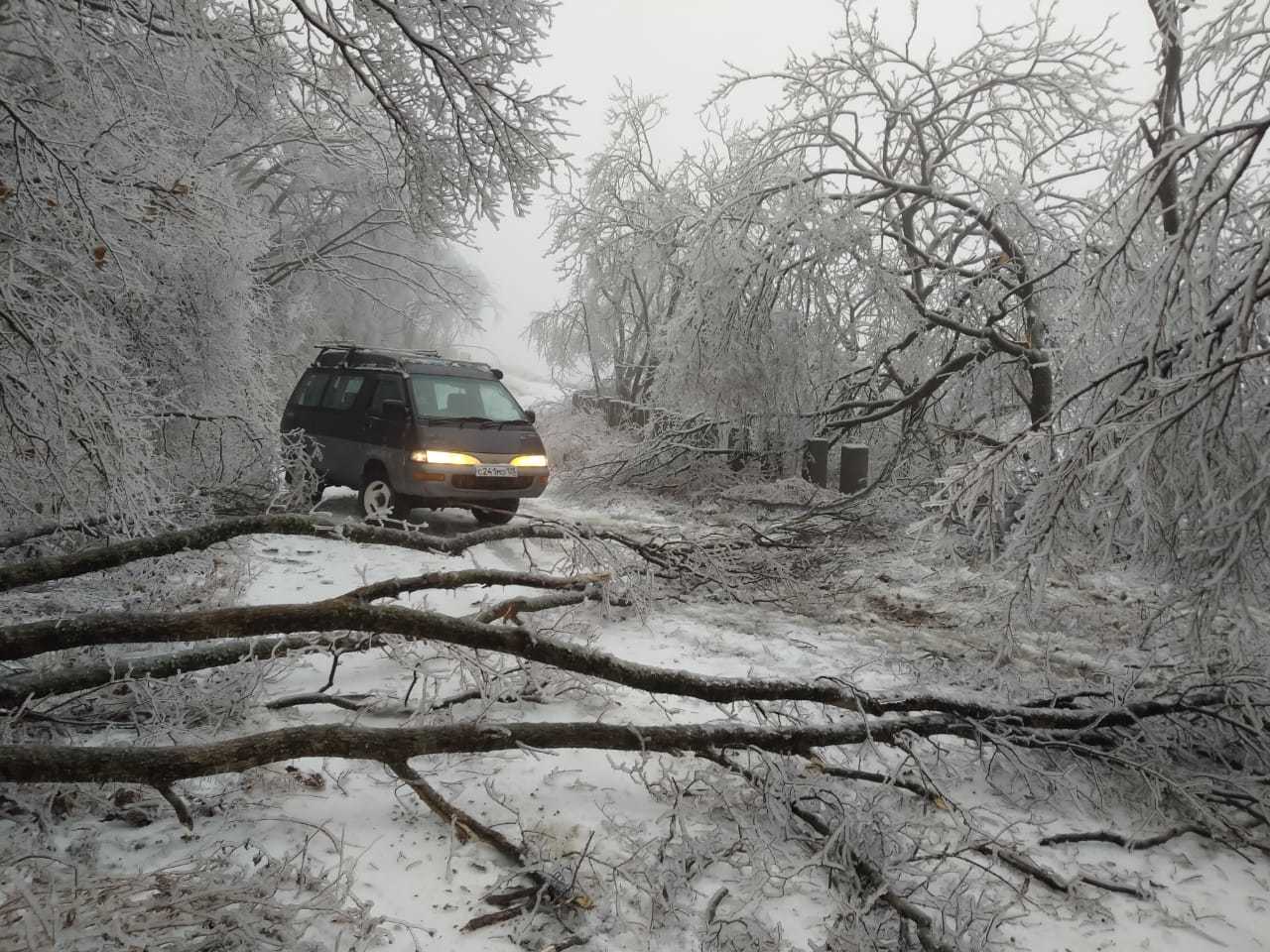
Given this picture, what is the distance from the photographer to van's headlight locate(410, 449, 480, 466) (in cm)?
877

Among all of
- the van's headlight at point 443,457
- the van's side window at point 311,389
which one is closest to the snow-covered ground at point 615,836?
the van's headlight at point 443,457

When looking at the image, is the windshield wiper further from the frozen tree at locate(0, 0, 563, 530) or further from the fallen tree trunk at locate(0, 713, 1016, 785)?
the fallen tree trunk at locate(0, 713, 1016, 785)

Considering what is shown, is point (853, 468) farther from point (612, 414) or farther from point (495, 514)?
point (612, 414)

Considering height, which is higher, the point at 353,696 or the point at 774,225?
the point at 774,225

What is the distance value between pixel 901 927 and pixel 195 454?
7832 mm

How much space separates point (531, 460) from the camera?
373 inches

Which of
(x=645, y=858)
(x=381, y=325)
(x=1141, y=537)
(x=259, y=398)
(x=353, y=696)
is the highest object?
(x=381, y=325)

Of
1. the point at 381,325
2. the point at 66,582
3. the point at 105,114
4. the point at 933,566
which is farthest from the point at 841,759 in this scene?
the point at 381,325

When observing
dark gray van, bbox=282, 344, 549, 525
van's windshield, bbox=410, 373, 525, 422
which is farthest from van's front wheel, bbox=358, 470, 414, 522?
van's windshield, bbox=410, 373, 525, 422

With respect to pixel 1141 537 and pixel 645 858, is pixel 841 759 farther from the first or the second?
pixel 1141 537

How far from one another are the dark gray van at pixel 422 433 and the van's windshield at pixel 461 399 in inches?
0.5

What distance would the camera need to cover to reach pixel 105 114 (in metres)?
5.14

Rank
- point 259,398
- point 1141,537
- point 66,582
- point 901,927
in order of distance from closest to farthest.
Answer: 1. point 901,927
2. point 1141,537
3. point 66,582
4. point 259,398

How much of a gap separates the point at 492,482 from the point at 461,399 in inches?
56.8
